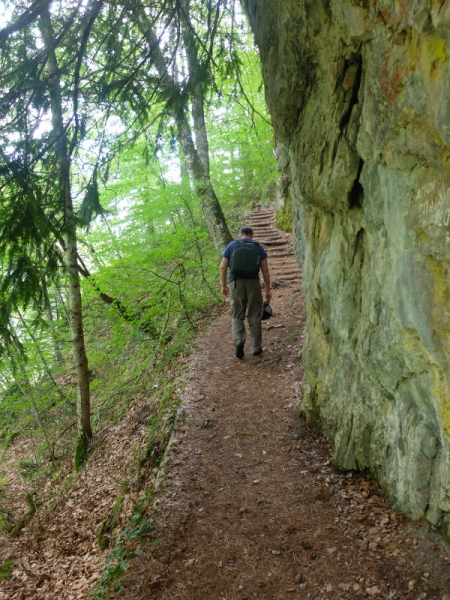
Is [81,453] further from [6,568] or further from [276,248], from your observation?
[276,248]

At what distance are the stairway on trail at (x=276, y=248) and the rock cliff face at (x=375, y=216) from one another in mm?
6429

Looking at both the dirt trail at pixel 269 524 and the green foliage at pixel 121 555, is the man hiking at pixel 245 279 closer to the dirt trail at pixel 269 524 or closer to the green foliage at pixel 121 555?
the dirt trail at pixel 269 524

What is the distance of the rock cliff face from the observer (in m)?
2.47

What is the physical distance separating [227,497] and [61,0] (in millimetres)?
5906

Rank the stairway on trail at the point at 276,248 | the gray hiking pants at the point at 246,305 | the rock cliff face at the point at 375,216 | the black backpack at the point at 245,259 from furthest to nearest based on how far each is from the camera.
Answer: the stairway on trail at the point at 276,248, the gray hiking pants at the point at 246,305, the black backpack at the point at 245,259, the rock cliff face at the point at 375,216

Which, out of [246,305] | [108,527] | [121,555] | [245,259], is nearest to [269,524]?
[121,555]

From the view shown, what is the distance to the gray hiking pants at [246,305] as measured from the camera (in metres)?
7.14

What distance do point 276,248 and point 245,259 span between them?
7.31 meters

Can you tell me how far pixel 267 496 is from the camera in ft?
14.2

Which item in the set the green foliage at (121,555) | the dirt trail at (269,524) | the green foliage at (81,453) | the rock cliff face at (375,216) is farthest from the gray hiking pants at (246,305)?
the green foliage at (121,555)

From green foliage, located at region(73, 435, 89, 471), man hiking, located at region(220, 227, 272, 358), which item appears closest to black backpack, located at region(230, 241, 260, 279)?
man hiking, located at region(220, 227, 272, 358)

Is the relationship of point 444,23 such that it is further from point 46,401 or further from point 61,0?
point 46,401

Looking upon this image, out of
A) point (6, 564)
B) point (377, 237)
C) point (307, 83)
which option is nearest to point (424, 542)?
point (377, 237)

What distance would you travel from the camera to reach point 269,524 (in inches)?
155
